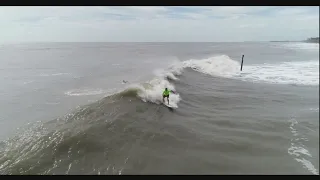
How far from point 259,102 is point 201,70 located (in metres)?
20.0

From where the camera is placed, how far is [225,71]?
36375 mm

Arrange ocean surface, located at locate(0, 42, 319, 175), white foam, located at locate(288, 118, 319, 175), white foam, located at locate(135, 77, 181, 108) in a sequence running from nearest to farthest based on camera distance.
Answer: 1. white foam, located at locate(288, 118, 319, 175)
2. ocean surface, located at locate(0, 42, 319, 175)
3. white foam, located at locate(135, 77, 181, 108)

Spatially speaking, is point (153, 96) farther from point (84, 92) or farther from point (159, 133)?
point (84, 92)

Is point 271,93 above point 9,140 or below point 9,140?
above

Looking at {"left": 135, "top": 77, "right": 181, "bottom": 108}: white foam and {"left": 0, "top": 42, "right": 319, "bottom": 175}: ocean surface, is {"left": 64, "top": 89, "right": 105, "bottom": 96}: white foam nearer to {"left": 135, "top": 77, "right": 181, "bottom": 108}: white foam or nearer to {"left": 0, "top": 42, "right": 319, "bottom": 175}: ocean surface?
{"left": 0, "top": 42, "right": 319, "bottom": 175}: ocean surface

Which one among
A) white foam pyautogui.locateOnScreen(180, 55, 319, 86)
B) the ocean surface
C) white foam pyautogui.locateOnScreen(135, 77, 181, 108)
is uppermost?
white foam pyautogui.locateOnScreen(180, 55, 319, 86)

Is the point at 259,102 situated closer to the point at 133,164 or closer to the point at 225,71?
the point at 133,164

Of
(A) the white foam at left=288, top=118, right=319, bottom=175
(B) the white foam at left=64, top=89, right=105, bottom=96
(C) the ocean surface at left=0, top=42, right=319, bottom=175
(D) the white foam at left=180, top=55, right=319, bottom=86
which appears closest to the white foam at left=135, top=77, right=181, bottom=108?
(C) the ocean surface at left=0, top=42, right=319, bottom=175

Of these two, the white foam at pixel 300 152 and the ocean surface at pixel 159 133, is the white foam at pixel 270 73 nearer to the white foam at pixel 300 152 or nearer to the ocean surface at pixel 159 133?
the ocean surface at pixel 159 133

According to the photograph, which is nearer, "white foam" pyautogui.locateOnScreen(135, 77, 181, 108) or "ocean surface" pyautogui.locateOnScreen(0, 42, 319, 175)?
"ocean surface" pyautogui.locateOnScreen(0, 42, 319, 175)

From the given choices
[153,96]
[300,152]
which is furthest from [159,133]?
[153,96]

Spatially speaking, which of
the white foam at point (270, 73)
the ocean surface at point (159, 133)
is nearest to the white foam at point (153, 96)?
the ocean surface at point (159, 133)
